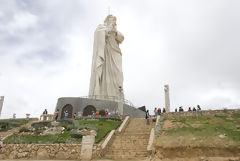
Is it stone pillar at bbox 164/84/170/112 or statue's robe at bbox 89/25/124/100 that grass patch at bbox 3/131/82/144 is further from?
statue's robe at bbox 89/25/124/100

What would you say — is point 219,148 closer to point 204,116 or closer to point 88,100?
point 204,116

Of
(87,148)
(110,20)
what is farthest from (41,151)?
(110,20)

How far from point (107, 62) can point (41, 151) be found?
18.7 metres

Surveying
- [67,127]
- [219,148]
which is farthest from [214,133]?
[67,127]

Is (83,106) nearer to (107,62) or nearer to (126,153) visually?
(107,62)

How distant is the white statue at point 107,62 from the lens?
87.0 feet

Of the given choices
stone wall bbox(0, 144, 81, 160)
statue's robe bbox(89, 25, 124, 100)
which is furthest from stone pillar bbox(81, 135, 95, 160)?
statue's robe bbox(89, 25, 124, 100)

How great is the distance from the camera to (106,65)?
2867cm

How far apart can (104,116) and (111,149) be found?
310 inches

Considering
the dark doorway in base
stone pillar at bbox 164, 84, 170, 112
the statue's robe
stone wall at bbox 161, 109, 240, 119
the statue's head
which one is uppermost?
the statue's head

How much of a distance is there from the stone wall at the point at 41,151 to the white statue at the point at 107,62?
13424mm

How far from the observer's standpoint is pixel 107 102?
22.6m

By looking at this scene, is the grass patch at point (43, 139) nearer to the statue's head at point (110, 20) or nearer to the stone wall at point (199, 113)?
the stone wall at point (199, 113)

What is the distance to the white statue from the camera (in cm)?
2653
